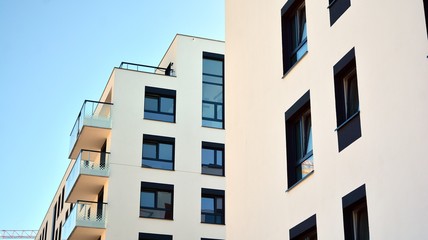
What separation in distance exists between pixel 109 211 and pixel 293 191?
2038 cm

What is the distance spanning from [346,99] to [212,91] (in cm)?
2424

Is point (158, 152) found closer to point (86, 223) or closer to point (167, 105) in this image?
point (167, 105)

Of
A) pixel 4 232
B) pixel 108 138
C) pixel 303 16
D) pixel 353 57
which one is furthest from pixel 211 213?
pixel 4 232

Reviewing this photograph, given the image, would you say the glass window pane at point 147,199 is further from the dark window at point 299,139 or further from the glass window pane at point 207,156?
the dark window at point 299,139

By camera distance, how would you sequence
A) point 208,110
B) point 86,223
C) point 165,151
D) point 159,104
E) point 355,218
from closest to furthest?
1. point 355,218
2. point 86,223
3. point 165,151
4. point 159,104
5. point 208,110

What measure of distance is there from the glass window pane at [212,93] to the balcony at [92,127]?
4725 mm

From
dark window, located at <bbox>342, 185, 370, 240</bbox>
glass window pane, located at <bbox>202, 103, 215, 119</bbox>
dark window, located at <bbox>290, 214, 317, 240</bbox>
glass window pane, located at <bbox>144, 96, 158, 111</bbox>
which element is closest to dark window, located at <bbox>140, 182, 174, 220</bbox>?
glass window pane, located at <bbox>144, 96, 158, 111</bbox>

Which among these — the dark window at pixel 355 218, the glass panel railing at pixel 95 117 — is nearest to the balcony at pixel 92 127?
the glass panel railing at pixel 95 117

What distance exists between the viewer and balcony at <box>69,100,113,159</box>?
127ft

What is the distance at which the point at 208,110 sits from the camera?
131 feet

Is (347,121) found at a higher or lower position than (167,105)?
lower

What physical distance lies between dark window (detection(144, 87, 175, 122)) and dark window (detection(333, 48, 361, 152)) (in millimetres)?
23083

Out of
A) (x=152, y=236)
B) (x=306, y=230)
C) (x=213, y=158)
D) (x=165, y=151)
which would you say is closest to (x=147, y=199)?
(x=152, y=236)

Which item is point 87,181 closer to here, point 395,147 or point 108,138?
point 108,138
